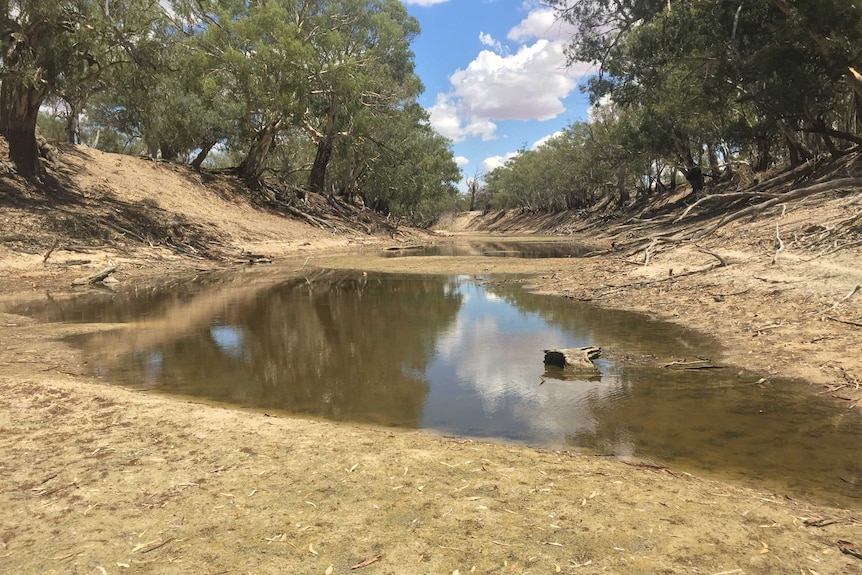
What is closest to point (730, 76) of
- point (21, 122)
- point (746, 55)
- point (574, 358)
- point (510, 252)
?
point (746, 55)

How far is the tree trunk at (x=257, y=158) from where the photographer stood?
35312mm

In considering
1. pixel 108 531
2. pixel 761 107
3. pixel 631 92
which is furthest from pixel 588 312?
pixel 631 92

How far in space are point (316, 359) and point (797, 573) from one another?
6381 mm

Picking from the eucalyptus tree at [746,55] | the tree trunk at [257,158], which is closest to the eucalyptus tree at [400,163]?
the tree trunk at [257,158]

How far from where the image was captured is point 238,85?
27.5 meters

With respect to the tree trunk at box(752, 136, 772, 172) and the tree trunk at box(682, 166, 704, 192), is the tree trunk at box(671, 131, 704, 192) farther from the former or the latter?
the tree trunk at box(752, 136, 772, 172)

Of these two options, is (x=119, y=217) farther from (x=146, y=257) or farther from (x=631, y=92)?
(x=631, y=92)

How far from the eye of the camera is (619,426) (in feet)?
17.1

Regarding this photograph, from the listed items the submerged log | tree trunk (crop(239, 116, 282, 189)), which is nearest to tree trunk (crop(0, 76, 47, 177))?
tree trunk (crop(239, 116, 282, 189))

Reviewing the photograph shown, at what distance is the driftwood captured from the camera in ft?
49.2

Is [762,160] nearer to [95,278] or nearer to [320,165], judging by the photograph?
[320,165]

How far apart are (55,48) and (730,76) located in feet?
77.4

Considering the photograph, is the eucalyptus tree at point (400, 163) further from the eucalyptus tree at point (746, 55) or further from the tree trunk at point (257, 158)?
the eucalyptus tree at point (746, 55)

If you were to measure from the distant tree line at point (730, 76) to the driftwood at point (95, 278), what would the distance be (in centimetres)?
1988
